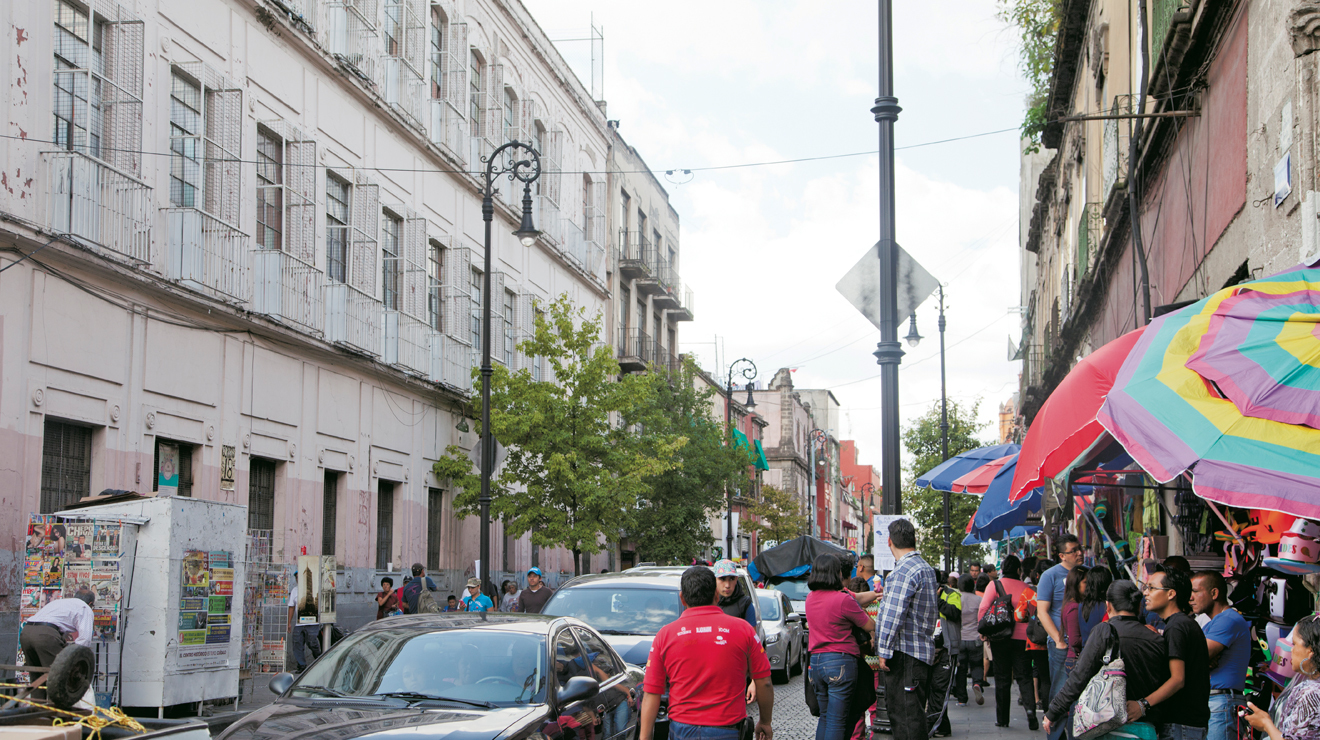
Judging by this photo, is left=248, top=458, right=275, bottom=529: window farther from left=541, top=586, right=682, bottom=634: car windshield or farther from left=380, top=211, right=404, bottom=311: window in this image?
left=541, top=586, right=682, bottom=634: car windshield

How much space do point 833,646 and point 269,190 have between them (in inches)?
575

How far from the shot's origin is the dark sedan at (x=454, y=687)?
21.3 ft

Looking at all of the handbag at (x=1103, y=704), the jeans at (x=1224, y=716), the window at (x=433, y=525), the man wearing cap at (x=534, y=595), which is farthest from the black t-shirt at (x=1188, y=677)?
the window at (x=433, y=525)

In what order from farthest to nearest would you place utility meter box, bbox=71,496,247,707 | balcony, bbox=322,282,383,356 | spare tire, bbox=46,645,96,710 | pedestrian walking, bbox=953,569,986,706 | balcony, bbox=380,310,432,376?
balcony, bbox=380,310,432,376
balcony, bbox=322,282,383,356
pedestrian walking, bbox=953,569,986,706
utility meter box, bbox=71,496,247,707
spare tire, bbox=46,645,96,710

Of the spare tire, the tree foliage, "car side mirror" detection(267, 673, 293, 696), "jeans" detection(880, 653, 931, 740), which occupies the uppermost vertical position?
the tree foliage

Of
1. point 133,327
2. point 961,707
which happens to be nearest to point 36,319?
point 133,327

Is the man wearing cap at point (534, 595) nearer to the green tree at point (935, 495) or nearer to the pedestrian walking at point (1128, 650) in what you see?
the pedestrian walking at point (1128, 650)

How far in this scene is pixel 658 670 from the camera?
20.6 feet

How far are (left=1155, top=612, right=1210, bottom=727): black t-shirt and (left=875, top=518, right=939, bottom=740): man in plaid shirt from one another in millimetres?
2019

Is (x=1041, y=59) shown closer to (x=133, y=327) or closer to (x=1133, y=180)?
(x=1133, y=180)

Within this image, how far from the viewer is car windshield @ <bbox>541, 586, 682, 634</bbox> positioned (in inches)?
458

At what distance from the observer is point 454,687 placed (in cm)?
723

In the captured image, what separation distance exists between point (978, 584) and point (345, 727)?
1243 cm

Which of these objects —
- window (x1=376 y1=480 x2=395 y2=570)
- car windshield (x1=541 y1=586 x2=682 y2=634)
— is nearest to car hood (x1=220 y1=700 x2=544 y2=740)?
car windshield (x1=541 y1=586 x2=682 y2=634)
